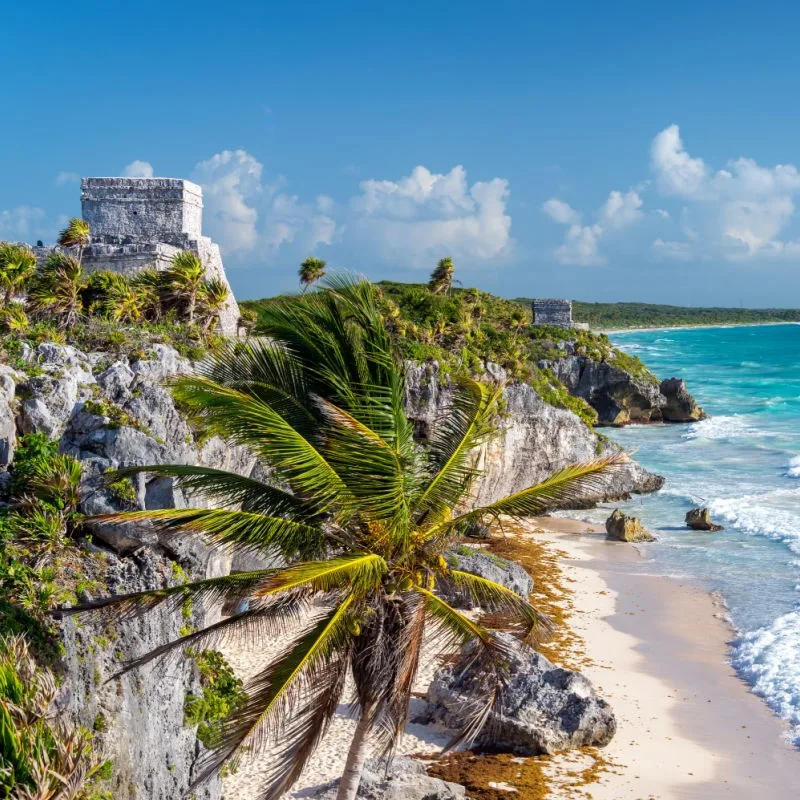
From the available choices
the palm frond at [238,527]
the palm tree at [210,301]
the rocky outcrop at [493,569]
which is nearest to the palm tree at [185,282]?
the palm tree at [210,301]

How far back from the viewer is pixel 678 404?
190ft

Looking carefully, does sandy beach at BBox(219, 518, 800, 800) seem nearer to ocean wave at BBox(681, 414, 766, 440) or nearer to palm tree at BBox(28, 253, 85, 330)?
palm tree at BBox(28, 253, 85, 330)

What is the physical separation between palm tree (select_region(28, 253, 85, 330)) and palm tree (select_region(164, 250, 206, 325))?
2479 millimetres

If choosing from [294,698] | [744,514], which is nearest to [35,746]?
[294,698]

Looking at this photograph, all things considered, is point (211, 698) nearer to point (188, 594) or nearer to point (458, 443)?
point (188, 594)

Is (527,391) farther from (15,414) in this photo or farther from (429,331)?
(15,414)

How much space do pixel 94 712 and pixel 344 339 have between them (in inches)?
209

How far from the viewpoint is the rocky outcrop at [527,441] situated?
93.7 feet

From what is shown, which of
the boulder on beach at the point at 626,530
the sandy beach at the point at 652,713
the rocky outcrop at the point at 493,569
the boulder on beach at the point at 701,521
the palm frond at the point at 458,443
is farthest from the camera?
the boulder on beach at the point at 701,521

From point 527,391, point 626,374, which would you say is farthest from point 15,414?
point 626,374

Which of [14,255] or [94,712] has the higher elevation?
[14,255]

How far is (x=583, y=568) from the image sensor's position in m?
24.9

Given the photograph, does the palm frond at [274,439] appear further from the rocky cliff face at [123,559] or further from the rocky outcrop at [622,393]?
the rocky outcrop at [622,393]

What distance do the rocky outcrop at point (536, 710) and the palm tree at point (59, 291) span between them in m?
14.5
